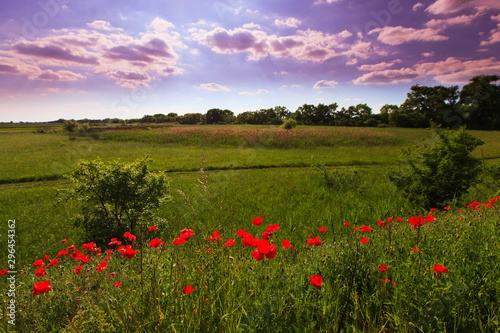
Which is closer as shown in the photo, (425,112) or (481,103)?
(481,103)

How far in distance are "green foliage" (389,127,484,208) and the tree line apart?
14.3 m

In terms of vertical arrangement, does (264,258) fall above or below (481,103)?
below

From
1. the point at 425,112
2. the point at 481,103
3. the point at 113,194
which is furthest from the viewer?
the point at 425,112

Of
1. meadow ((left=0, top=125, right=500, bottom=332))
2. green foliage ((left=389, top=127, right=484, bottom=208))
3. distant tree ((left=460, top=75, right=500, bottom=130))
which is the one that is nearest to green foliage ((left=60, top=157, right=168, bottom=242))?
meadow ((left=0, top=125, right=500, bottom=332))

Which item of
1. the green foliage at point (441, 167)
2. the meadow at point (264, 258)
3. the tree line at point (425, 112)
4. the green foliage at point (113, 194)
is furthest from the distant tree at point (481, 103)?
the green foliage at point (113, 194)

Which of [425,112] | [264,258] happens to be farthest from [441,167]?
[425,112]

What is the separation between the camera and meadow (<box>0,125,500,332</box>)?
1.69 meters

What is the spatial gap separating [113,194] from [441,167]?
968cm

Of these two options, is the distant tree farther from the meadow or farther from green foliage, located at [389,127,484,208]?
green foliage, located at [389,127,484,208]

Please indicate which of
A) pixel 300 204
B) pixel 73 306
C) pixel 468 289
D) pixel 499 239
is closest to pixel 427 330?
pixel 468 289

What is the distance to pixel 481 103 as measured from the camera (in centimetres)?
4494

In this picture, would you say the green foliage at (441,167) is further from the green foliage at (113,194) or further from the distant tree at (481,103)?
the distant tree at (481,103)

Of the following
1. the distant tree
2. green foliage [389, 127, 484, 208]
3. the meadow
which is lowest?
the meadow

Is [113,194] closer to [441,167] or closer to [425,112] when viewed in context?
[441,167]
